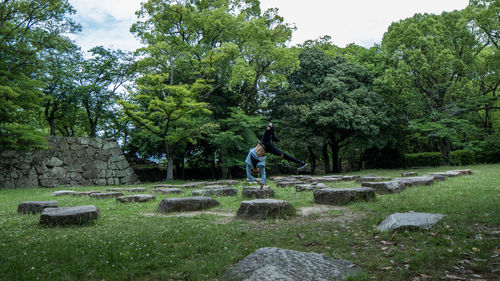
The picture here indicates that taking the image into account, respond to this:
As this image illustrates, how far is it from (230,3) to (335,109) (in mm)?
12119

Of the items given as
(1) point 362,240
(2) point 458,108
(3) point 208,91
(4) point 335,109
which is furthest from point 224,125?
(1) point 362,240

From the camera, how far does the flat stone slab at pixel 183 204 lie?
7.05 m

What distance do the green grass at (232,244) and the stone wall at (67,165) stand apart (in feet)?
44.1

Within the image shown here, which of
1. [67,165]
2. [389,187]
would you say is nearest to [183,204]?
[389,187]

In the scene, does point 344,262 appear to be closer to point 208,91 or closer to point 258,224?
point 258,224

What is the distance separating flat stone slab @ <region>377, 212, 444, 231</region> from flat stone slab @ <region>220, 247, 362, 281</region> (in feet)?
4.96

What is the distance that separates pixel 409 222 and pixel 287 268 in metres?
2.52

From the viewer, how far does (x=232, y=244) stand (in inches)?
168

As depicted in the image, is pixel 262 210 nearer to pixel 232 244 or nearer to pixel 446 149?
pixel 232 244

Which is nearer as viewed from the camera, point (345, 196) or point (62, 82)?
point (345, 196)

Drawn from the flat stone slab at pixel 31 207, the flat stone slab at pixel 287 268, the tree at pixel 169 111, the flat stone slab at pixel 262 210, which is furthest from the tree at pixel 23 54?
the flat stone slab at pixel 287 268

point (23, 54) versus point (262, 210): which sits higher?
point (23, 54)

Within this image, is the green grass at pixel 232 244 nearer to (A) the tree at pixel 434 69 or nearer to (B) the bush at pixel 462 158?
(A) the tree at pixel 434 69

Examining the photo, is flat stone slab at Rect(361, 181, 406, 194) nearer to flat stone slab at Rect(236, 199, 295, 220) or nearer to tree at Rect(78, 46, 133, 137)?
flat stone slab at Rect(236, 199, 295, 220)
